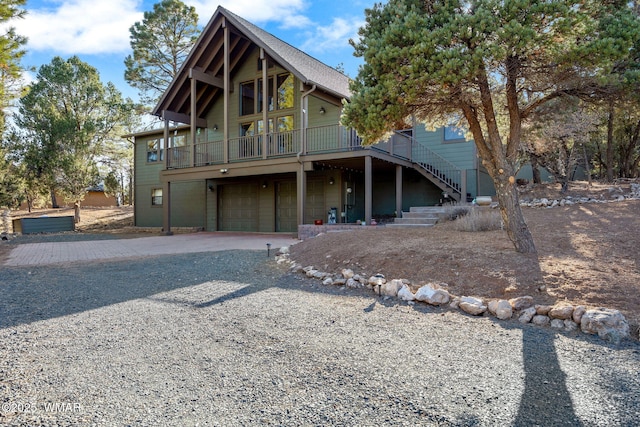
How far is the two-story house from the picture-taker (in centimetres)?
1263

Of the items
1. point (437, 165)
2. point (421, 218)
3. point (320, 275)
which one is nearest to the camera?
point (320, 275)

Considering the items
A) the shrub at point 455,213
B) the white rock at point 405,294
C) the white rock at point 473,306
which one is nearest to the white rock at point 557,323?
the white rock at point 473,306

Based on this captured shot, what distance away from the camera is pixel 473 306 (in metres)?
3.98

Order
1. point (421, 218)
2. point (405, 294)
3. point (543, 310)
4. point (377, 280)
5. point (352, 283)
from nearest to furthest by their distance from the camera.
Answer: point (543, 310) → point (405, 294) → point (377, 280) → point (352, 283) → point (421, 218)

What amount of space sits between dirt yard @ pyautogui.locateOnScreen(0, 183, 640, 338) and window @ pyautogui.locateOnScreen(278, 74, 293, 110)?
328 inches

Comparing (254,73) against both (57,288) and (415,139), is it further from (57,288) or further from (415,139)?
(57,288)

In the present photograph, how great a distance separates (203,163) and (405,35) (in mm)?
11374

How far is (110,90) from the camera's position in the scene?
23.8 m

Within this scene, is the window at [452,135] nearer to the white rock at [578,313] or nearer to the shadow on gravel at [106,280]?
the shadow on gravel at [106,280]

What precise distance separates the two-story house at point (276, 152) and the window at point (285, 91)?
40 millimetres

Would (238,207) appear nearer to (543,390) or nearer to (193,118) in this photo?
(193,118)

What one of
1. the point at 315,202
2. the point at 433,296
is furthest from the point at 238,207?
the point at 433,296

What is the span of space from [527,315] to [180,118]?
1571cm

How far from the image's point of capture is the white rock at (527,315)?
370 centimetres
